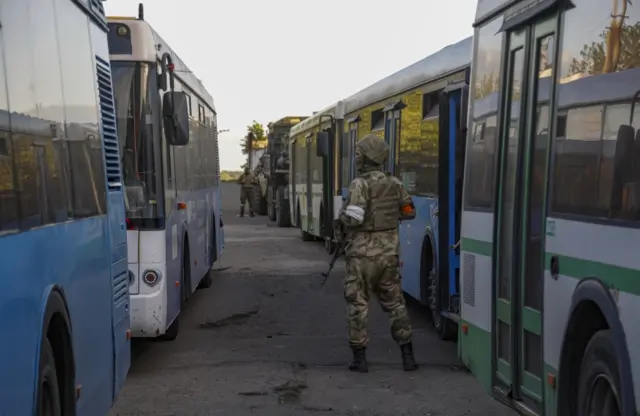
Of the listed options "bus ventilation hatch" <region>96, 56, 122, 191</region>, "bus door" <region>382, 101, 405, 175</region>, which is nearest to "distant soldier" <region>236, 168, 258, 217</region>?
"bus door" <region>382, 101, 405, 175</region>

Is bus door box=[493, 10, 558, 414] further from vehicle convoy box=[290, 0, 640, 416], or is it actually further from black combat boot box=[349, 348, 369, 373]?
black combat boot box=[349, 348, 369, 373]

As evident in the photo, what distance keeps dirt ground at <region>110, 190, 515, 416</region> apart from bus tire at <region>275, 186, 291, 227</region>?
19612 mm

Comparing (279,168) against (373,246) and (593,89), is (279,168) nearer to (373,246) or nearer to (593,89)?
(373,246)

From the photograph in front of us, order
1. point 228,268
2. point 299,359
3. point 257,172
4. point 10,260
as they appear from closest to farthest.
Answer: point 10,260
point 299,359
point 228,268
point 257,172

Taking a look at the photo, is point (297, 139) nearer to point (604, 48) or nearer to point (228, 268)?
point (228, 268)

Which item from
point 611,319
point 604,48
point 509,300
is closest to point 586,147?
point 604,48

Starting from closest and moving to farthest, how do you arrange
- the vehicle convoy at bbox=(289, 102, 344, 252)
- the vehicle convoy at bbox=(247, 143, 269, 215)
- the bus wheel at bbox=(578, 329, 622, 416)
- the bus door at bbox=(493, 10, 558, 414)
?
the bus wheel at bbox=(578, 329, 622, 416)
the bus door at bbox=(493, 10, 558, 414)
the vehicle convoy at bbox=(289, 102, 344, 252)
the vehicle convoy at bbox=(247, 143, 269, 215)

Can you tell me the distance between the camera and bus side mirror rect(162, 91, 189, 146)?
1133cm

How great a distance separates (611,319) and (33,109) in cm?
252

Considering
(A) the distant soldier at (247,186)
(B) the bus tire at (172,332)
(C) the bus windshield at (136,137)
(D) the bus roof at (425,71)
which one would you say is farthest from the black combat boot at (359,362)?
(A) the distant soldier at (247,186)

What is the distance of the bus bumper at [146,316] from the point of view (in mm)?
10959

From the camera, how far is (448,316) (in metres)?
12.0

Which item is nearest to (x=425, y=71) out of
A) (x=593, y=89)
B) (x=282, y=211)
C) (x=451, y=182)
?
(x=451, y=182)

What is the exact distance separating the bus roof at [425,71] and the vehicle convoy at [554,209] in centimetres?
343
